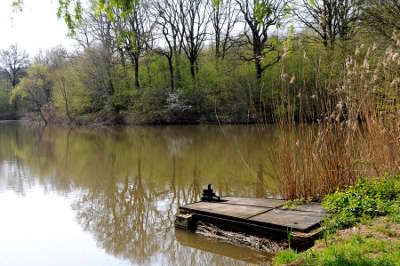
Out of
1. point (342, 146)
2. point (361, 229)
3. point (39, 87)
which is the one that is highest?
point (39, 87)

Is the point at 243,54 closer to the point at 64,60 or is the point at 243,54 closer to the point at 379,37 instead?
the point at 379,37

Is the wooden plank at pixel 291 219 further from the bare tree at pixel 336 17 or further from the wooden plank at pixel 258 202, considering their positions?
the bare tree at pixel 336 17

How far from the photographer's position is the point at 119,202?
734 centimetres

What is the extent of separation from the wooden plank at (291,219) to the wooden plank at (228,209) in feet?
0.52

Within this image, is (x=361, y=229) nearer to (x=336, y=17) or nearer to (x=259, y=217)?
(x=259, y=217)

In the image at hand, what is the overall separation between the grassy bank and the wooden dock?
0.72 ft

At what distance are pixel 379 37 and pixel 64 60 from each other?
36170mm

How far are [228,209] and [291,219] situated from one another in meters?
0.93

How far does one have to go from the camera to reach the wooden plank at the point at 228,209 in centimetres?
486

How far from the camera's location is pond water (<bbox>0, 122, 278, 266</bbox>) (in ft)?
15.9

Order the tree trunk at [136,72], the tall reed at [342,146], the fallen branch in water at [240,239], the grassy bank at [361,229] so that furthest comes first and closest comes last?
the tree trunk at [136,72]
the tall reed at [342,146]
the fallen branch in water at [240,239]
the grassy bank at [361,229]

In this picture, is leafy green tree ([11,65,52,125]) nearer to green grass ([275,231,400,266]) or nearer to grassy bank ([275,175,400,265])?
grassy bank ([275,175,400,265])

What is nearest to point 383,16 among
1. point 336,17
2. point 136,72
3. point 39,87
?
point 336,17

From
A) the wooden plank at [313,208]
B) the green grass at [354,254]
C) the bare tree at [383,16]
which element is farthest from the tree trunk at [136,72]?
the green grass at [354,254]
